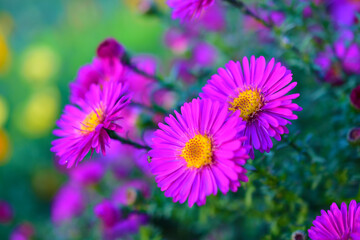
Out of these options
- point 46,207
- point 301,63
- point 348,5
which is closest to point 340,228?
point 301,63

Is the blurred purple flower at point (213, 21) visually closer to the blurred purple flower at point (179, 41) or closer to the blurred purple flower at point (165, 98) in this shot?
the blurred purple flower at point (179, 41)

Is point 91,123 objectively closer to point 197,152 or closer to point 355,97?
point 197,152

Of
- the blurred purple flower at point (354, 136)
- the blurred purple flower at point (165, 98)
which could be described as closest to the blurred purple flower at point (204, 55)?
the blurred purple flower at point (165, 98)

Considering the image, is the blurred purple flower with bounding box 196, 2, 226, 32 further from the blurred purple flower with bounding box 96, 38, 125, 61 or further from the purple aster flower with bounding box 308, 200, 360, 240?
the purple aster flower with bounding box 308, 200, 360, 240

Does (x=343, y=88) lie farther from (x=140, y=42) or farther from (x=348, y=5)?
(x=140, y=42)

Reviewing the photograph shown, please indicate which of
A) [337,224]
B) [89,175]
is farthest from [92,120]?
[89,175]

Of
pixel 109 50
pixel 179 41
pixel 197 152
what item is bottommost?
pixel 197 152
